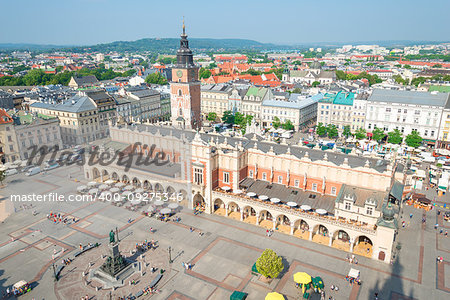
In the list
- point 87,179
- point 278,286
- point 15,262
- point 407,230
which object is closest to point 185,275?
point 278,286

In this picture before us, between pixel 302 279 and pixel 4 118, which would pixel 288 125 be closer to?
pixel 302 279

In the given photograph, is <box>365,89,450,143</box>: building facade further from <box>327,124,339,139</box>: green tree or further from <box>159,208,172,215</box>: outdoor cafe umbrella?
<box>159,208,172,215</box>: outdoor cafe umbrella

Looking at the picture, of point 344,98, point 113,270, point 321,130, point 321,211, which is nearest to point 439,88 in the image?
point 344,98

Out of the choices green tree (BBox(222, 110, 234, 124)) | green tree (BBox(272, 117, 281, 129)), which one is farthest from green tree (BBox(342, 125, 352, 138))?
green tree (BBox(222, 110, 234, 124))

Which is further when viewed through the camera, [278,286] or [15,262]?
[15,262]

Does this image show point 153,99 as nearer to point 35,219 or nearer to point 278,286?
point 35,219

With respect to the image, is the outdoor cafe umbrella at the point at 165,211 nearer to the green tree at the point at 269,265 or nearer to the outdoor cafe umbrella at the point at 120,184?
the outdoor cafe umbrella at the point at 120,184

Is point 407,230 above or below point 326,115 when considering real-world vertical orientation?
below

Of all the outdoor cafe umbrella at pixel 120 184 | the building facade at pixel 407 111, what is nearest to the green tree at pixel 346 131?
the building facade at pixel 407 111
